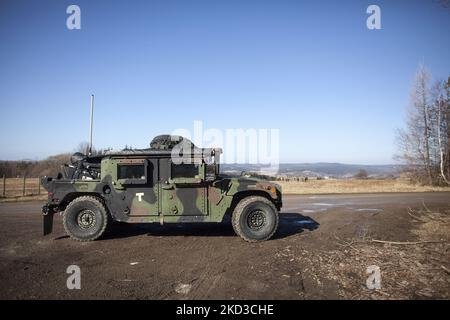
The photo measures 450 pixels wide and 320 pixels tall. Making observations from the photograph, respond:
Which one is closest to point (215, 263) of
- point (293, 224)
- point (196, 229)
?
point (196, 229)

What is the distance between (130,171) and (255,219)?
2.99 meters

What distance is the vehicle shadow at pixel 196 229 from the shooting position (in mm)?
7371

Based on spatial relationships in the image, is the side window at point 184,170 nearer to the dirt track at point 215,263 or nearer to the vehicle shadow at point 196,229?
the dirt track at point 215,263

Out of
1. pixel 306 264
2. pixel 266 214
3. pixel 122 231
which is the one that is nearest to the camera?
pixel 306 264

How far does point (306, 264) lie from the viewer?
4.96m

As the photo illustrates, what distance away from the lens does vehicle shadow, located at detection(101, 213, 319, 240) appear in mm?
7371

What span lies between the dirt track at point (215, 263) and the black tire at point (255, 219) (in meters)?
0.22

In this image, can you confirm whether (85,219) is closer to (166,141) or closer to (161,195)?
(161,195)

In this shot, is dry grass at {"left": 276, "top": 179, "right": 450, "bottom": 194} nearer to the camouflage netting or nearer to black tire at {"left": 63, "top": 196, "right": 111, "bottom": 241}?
the camouflage netting

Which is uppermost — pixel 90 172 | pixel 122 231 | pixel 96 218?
pixel 90 172

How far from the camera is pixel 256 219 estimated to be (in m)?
6.64
